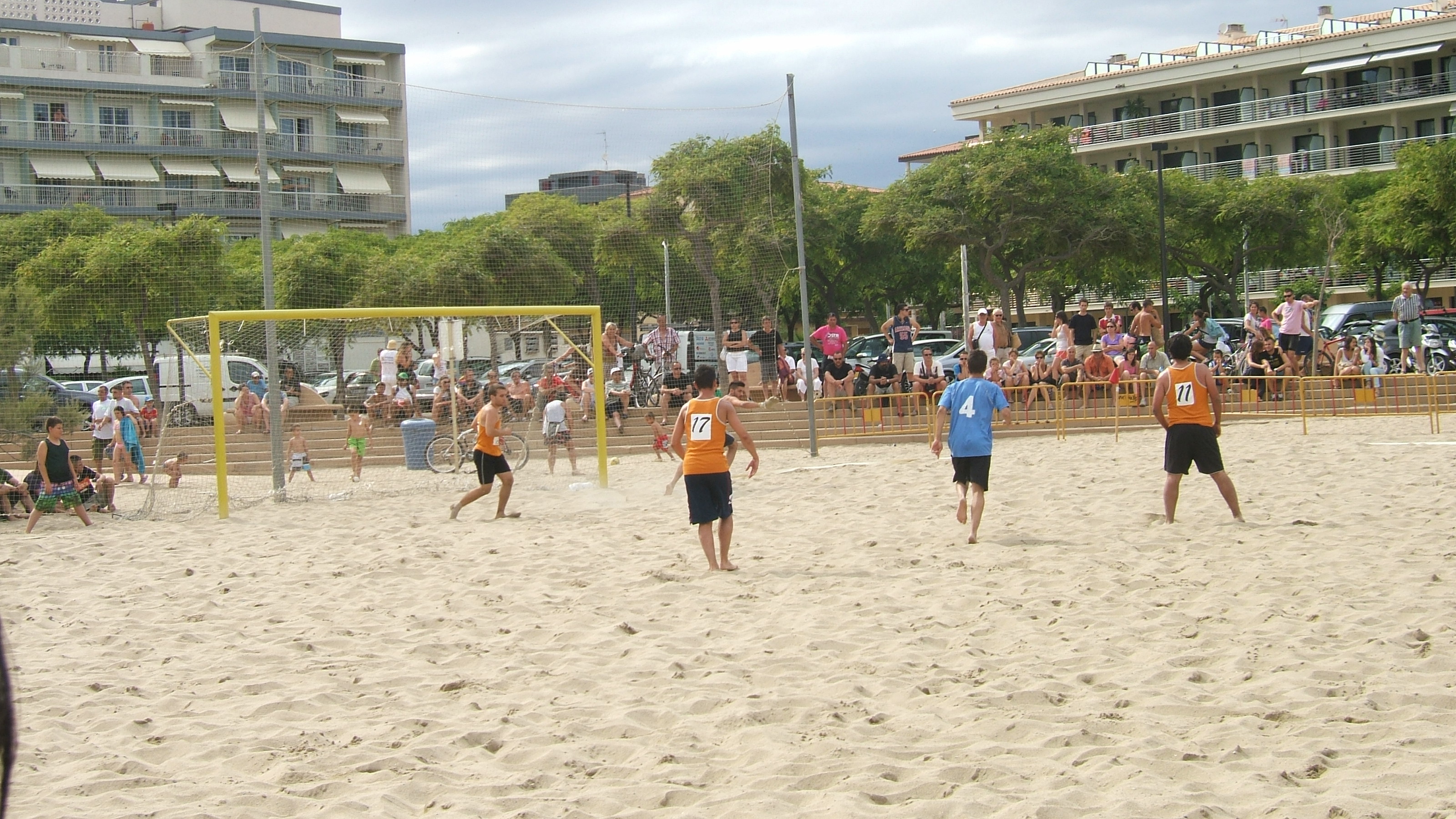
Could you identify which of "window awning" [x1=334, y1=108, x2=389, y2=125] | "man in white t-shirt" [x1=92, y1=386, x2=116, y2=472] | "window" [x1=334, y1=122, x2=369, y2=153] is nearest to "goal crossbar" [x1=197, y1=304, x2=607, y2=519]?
"man in white t-shirt" [x1=92, y1=386, x2=116, y2=472]

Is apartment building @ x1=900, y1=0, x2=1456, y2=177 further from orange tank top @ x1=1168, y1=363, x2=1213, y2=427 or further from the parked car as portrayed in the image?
orange tank top @ x1=1168, y1=363, x2=1213, y2=427

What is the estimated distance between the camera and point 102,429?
58.7 feet

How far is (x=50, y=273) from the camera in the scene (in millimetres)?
25422

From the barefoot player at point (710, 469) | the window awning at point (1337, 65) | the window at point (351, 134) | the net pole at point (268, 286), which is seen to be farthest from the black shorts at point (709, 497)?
the window awning at point (1337, 65)

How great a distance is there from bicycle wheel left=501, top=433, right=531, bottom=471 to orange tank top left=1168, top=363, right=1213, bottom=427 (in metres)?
8.22

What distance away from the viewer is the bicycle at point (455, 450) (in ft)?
50.2

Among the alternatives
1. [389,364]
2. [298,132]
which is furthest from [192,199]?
[389,364]

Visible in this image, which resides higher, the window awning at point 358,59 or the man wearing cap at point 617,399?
the window awning at point 358,59

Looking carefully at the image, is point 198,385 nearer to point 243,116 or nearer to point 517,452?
point 517,452

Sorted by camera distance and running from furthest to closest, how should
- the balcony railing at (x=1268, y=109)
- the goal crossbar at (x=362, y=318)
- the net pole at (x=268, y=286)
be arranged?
1. the balcony railing at (x=1268, y=109)
2. the net pole at (x=268, y=286)
3. the goal crossbar at (x=362, y=318)

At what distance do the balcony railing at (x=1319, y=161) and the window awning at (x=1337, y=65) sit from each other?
9.75 feet

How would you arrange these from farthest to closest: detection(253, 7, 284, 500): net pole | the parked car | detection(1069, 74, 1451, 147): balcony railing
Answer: detection(1069, 74, 1451, 147): balcony railing, the parked car, detection(253, 7, 284, 500): net pole

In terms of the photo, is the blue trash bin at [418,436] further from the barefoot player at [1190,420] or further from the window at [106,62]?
the window at [106,62]

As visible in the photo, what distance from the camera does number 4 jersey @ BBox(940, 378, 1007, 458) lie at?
9.27 m
